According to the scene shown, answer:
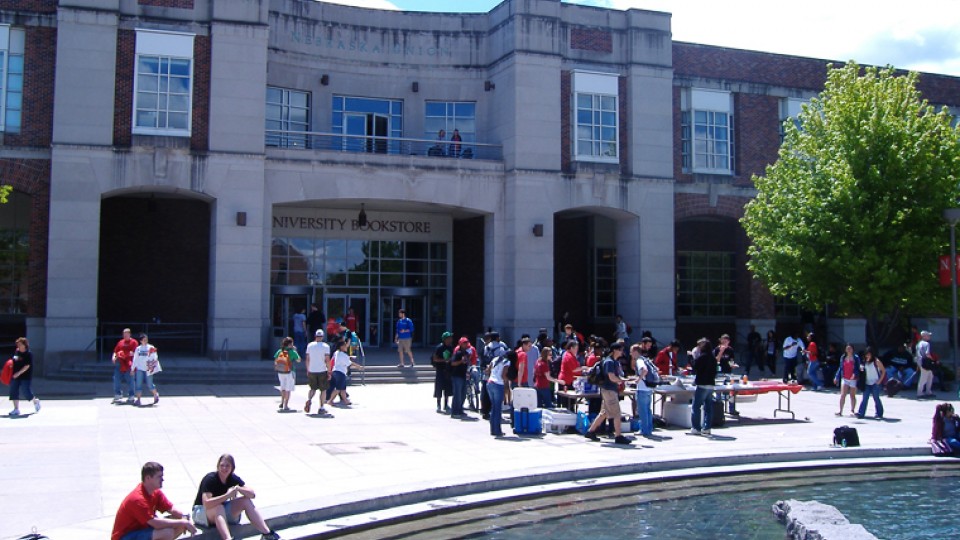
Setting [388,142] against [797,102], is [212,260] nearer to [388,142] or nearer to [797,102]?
[388,142]

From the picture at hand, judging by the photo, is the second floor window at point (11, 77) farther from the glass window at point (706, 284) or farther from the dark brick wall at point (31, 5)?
the glass window at point (706, 284)

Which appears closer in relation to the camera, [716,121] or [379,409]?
[379,409]

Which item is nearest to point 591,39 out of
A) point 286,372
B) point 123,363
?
point 286,372

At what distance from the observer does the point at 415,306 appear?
3391 centimetres

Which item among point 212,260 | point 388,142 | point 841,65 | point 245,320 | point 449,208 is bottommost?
point 245,320

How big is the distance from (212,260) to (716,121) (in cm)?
1855

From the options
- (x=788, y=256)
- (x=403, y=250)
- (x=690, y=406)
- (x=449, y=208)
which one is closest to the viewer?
(x=690, y=406)

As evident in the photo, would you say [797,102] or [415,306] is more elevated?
[797,102]

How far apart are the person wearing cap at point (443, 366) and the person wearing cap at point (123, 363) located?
21.8 feet

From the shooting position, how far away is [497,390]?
1514 cm

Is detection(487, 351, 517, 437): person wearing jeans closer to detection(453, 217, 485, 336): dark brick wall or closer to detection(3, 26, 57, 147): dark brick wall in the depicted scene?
A: detection(453, 217, 485, 336): dark brick wall

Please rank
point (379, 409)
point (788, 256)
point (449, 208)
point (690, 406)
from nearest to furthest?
point (690, 406), point (379, 409), point (788, 256), point (449, 208)

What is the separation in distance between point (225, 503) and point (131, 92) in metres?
19.7

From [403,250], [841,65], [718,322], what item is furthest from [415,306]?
[841,65]
